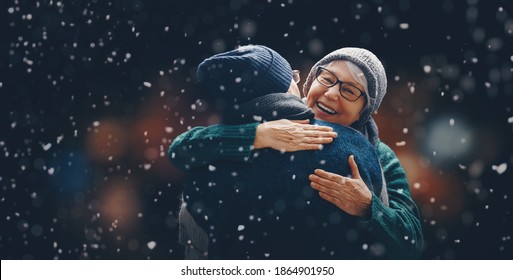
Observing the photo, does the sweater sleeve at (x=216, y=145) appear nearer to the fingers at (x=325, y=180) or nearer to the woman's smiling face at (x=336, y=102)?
the fingers at (x=325, y=180)

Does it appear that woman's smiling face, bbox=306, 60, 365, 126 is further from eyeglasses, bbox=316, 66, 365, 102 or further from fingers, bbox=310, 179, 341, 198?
fingers, bbox=310, 179, 341, 198

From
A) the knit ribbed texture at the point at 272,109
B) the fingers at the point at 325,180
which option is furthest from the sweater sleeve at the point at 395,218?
the knit ribbed texture at the point at 272,109

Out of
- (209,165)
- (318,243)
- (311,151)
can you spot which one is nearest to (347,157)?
(311,151)

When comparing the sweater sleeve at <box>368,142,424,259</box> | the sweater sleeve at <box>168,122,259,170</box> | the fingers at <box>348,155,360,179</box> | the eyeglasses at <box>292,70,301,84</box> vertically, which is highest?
the eyeglasses at <box>292,70,301,84</box>

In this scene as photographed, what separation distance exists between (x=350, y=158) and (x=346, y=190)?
0.07 m

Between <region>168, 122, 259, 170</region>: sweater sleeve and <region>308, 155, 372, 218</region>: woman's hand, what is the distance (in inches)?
6.2

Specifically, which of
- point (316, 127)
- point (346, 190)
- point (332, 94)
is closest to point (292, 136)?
point (316, 127)

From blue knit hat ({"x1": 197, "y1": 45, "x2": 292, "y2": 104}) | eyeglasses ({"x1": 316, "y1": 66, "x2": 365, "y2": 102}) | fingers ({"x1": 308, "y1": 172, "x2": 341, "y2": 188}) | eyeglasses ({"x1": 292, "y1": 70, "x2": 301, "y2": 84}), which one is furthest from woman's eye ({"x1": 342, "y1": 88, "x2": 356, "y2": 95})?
fingers ({"x1": 308, "y1": 172, "x2": 341, "y2": 188})

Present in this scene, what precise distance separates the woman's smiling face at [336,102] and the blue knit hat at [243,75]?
203mm

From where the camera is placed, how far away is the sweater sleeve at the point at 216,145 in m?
1.18

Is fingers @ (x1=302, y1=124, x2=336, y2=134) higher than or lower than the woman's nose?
lower

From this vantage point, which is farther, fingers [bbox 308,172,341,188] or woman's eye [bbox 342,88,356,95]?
woman's eye [bbox 342,88,356,95]

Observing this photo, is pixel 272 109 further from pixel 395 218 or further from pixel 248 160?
pixel 395 218

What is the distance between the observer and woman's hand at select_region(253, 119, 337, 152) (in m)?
1.16
